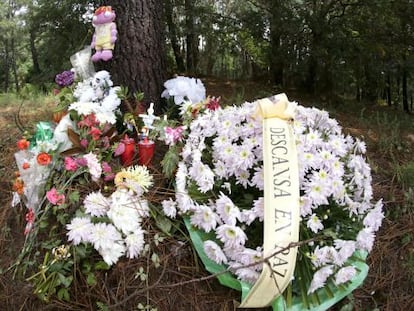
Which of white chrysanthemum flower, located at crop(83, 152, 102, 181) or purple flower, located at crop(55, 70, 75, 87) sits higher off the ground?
purple flower, located at crop(55, 70, 75, 87)

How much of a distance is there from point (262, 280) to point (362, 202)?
598 mm

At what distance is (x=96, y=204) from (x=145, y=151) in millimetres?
383

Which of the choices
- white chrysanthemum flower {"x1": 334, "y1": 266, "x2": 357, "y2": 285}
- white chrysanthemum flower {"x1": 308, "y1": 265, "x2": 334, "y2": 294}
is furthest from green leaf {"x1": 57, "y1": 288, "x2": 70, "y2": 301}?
white chrysanthemum flower {"x1": 334, "y1": 266, "x2": 357, "y2": 285}

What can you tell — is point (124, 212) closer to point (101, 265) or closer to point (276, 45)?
point (101, 265)

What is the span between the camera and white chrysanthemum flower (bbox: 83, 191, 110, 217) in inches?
71.1

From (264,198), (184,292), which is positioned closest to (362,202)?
(264,198)

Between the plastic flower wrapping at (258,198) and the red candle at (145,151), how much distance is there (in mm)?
175

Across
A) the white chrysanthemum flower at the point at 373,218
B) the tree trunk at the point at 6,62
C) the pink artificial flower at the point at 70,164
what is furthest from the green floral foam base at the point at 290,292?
the tree trunk at the point at 6,62

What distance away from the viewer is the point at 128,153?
210cm

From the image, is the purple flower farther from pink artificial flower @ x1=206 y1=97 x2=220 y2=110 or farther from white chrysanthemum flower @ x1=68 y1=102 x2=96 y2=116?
pink artificial flower @ x1=206 y1=97 x2=220 y2=110

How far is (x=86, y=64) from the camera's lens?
8.09ft

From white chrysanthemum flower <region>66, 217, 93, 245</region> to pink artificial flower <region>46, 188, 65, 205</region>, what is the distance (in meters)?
0.15

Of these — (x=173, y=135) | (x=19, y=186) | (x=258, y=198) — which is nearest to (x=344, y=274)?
(x=258, y=198)

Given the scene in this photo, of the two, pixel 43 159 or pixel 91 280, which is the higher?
pixel 43 159
